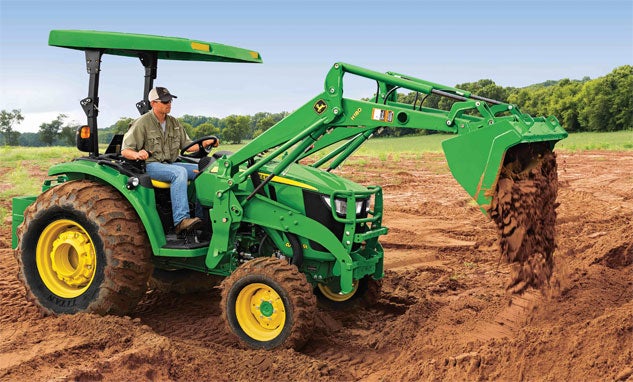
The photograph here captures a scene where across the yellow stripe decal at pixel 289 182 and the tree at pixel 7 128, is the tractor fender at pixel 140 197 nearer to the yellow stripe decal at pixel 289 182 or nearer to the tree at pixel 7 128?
the yellow stripe decal at pixel 289 182

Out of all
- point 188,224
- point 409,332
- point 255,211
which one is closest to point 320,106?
point 255,211

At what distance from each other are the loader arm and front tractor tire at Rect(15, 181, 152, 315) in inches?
45.4

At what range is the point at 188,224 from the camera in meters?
6.30

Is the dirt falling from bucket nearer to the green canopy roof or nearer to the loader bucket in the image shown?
the loader bucket

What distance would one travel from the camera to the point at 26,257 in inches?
268

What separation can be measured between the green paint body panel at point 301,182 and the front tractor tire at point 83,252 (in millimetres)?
181

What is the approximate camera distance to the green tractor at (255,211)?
5.73 metres

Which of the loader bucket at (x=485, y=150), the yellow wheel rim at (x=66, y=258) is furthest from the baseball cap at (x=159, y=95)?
the loader bucket at (x=485, y=150)

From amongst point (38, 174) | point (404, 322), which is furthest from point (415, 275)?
point (38, 174)

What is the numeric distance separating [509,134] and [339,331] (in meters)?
2.47

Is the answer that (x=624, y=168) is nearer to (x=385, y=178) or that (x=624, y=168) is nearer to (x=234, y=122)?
(x=385, y=178)

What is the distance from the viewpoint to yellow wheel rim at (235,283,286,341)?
5.89m

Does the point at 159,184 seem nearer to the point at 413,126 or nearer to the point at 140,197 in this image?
the point at 140,197

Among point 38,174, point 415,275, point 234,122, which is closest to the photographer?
point 415,275
